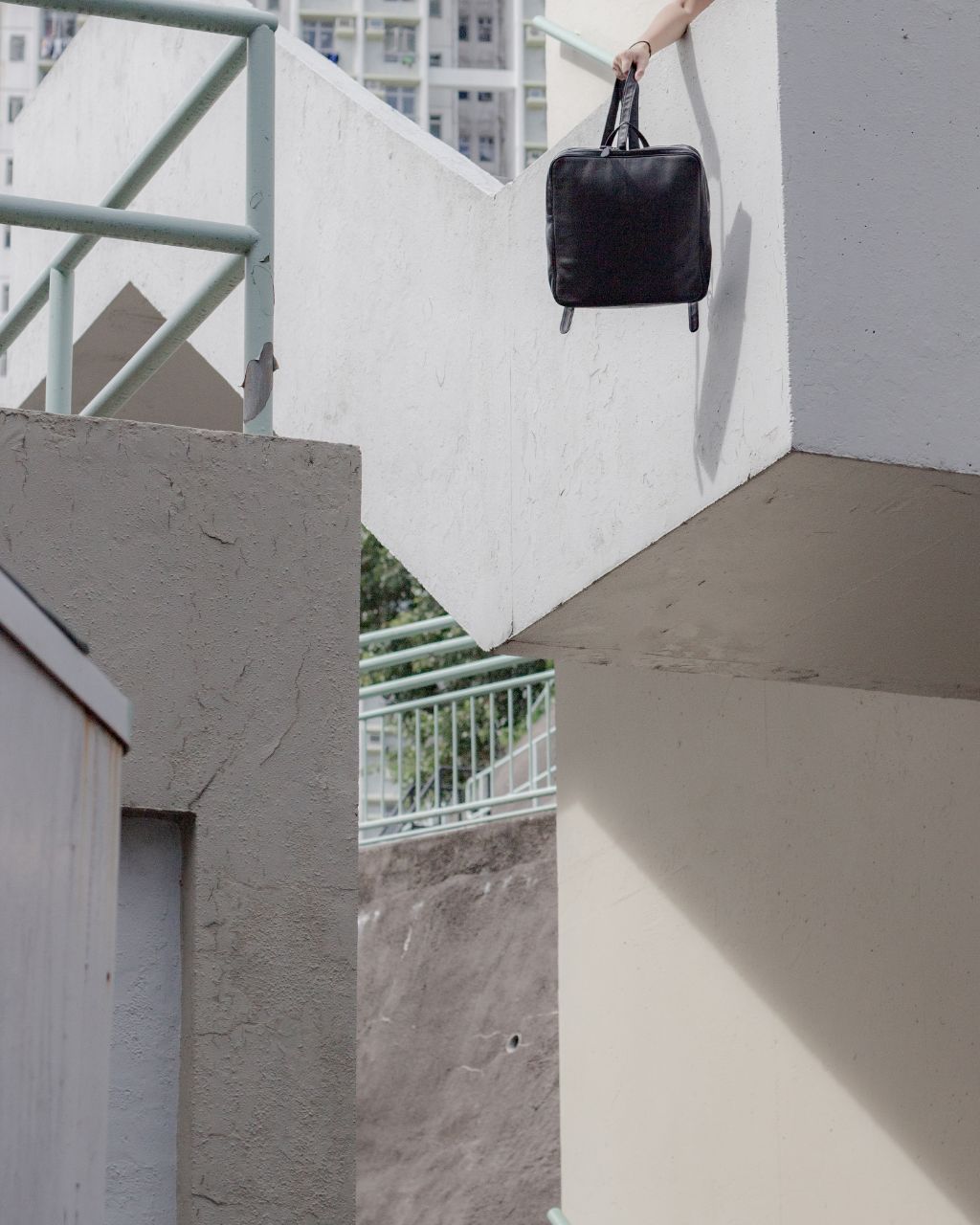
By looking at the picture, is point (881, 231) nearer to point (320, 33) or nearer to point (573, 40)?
point (573, 40)

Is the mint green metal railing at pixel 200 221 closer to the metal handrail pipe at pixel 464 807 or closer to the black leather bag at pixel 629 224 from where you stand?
the black leather bag at pixel 629 224

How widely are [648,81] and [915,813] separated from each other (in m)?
2.59

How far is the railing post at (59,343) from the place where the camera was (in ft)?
14.5

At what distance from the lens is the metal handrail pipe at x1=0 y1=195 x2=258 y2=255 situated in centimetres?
387

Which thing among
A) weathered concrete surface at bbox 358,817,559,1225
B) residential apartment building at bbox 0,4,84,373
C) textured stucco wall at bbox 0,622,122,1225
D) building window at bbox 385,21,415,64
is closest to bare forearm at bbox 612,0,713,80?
textured stucco wall at bbox 0,622,122,1225

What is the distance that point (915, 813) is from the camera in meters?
6.33

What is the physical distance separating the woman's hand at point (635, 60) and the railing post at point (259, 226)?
98 centimetres

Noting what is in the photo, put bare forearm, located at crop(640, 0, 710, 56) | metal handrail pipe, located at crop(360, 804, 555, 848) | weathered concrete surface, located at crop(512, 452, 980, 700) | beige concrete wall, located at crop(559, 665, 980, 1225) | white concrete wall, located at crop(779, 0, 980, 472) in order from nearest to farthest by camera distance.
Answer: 1. white concrete wall, located at crop(779, 0, 980, 472)
2. weathered concrete surface, located at crop(512, 452, 980, 700)
3. bare forearm, located at crop(640, 0, 710, 56)
4. beige concrete wall, located at crop(559, 665, 980, 1225)
5. metal handrail pipe, located at crop(360, 804, 555, 848)

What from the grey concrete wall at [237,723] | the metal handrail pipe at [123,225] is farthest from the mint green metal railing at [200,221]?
the grey concrete wall at [237,723]

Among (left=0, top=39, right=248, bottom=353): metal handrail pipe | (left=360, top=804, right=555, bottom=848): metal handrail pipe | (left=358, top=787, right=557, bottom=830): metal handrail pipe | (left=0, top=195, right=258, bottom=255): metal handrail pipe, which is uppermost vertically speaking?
(left=0, top=39, right=248, bottom=353): metal handrail pipe

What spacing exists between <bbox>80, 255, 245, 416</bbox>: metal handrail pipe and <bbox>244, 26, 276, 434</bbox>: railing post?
0.18 ft

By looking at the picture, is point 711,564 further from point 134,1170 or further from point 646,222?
point 134,1170

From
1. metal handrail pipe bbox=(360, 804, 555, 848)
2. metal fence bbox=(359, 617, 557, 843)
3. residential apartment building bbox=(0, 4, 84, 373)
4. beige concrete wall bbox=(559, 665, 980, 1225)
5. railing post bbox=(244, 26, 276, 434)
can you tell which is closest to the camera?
railing post bbox=(244, 26, 276, 434)

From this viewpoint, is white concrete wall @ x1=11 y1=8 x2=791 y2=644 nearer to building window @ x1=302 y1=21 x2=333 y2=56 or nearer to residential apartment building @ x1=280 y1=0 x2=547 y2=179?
residential apartment building @ x1=280 y1=0 x2=547 y2=179
